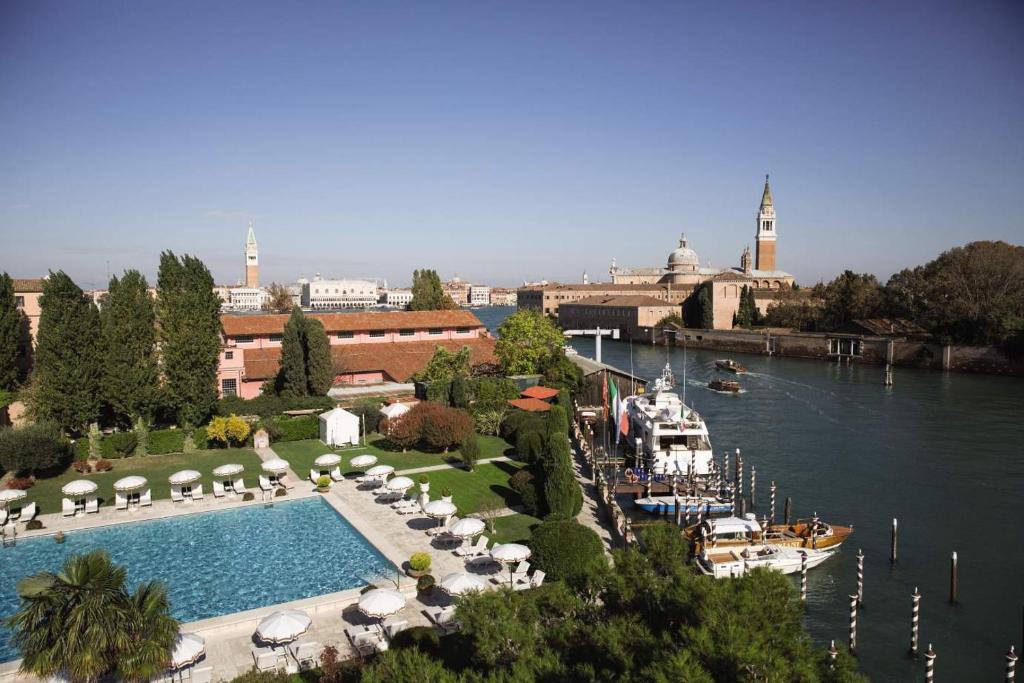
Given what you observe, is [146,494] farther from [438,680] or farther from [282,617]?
[438,680]

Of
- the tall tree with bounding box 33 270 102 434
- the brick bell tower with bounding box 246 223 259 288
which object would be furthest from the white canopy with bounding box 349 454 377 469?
the brick bell tower with bounding box 246 223 259 288

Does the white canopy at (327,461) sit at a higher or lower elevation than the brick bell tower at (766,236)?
lower

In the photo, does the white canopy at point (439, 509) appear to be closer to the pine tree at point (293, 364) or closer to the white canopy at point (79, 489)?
the white canopy at point (79, 489)

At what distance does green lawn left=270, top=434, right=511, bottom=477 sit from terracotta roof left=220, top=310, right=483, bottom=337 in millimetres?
13531

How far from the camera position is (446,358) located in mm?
39062

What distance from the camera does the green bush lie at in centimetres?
2956

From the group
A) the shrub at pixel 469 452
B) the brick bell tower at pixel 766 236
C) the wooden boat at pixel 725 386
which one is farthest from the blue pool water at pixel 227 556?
the brick bell tower at pixel 766 236

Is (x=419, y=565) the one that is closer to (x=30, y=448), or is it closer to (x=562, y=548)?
(x=562, y=548)

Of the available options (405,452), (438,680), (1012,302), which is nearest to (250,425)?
(405,452)

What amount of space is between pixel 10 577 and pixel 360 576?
8757mm

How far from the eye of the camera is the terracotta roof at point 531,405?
112 feet

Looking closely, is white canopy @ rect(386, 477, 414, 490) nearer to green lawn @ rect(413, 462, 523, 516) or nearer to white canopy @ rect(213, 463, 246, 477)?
green lawn @ rect(413, 462, 523, 516)

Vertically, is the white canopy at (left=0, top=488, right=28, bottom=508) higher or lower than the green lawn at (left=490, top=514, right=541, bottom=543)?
higher

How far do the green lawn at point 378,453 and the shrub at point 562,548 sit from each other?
1094 centimetres
